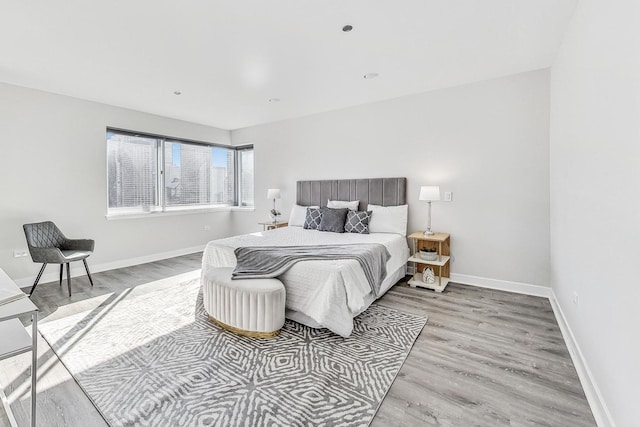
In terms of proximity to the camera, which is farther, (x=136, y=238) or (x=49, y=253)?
(x=136, y=238)

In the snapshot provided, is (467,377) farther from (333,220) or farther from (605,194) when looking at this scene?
(333,220)

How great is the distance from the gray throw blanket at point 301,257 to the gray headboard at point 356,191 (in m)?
1.19

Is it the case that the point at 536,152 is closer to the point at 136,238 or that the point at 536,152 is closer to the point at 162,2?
the point at 162,2

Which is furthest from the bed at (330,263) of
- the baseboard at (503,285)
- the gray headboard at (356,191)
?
the baseboard at (503,285)

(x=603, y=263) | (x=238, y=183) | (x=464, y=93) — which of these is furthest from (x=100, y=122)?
(x=603, y=263)

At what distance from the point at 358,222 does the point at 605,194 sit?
277 cm

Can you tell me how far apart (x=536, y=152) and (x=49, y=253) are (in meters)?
5.78

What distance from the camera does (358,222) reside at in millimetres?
4137

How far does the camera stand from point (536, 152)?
11.0 feet

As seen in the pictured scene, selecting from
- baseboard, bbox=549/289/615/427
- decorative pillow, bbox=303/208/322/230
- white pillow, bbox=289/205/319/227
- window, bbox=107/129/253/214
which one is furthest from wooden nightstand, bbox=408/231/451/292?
window, bbox=107/129/253/214

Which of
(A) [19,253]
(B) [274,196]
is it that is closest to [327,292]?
(B) [274,196]

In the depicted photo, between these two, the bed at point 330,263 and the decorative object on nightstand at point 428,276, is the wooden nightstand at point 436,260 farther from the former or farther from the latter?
the bed at point 330,263

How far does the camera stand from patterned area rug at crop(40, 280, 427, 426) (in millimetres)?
1661

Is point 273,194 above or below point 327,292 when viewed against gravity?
above
